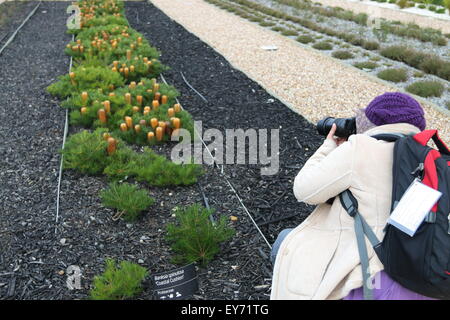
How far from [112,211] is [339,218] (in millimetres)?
2211

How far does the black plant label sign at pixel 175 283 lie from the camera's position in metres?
2.76

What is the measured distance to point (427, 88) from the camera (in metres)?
6.75

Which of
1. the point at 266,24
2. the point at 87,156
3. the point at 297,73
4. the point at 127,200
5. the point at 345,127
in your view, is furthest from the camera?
the point at 266,24

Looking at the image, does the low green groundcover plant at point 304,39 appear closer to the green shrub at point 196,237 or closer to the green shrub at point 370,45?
the green shrub at point 370,45

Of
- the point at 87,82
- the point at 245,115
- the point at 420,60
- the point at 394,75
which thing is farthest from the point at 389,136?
the point at 420,60

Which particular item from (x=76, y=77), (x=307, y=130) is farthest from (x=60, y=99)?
(x=307, y=130)

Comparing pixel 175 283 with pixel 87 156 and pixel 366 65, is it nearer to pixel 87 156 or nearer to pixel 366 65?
pixel 87 156

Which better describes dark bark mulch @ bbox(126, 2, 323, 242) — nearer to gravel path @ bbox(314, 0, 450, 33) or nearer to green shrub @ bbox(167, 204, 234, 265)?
green shrub @ bbox(167, 204, 234, 265)

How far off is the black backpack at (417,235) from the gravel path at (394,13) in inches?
452

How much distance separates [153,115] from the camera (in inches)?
199

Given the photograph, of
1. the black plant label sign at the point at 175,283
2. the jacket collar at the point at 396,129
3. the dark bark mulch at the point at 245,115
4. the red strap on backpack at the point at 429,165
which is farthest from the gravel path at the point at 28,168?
the red strap on backpack at the point at 429,165

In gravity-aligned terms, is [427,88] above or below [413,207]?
below

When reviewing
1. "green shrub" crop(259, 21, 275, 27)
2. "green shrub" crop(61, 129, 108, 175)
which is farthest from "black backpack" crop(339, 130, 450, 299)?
"green shrub" crop(259, 21, 275, 27)
